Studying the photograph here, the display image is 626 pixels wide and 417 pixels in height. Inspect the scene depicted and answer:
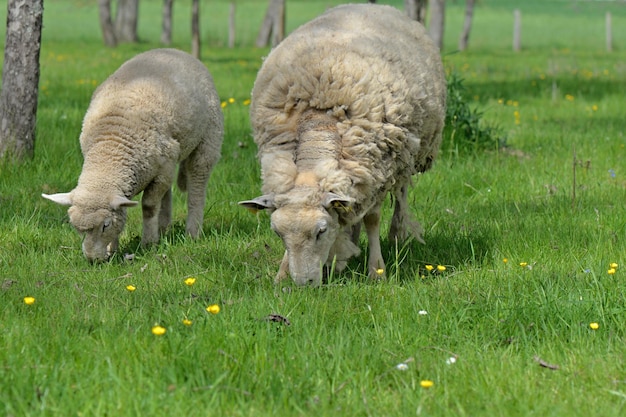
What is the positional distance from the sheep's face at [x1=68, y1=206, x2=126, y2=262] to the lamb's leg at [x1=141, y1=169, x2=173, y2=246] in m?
0.51

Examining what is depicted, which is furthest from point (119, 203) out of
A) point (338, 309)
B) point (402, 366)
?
point (402, 366)

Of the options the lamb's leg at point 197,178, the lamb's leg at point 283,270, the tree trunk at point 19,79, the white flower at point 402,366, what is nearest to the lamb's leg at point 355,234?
the lamb's leg at point 283,270

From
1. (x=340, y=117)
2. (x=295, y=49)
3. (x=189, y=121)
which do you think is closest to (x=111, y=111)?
(x=189, y=121)

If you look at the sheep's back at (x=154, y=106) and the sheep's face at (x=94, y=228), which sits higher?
the sheep's back at (x=154, y=106)

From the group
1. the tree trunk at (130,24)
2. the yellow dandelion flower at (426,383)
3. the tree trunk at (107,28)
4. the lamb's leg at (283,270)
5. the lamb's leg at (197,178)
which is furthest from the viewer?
the tree trunk at (130,24)

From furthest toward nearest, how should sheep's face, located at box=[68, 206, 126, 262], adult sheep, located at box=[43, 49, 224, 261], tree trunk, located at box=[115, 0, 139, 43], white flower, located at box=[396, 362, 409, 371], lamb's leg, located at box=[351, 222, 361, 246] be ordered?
tree trunk, located at box=[115, 0, 139, 43], lamb's leg, located at box=[351, 222, 361, 246], adult sheep, located at box=[43, 49, 224, 261], sheep's face, located at box=[68, 206, 126, 262], white flower, located at box=[396, 362, 409, 371]

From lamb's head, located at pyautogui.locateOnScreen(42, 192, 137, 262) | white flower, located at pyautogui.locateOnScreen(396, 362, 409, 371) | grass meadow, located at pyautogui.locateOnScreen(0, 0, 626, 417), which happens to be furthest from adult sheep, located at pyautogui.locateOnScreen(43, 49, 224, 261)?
white flower, located at pyautogui.locateOnScreen(396, 362, 409, 371)

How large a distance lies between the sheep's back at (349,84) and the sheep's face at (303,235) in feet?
1.84

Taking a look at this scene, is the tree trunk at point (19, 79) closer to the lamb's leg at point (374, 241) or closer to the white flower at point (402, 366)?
the lamb's leg at point (374, 241)

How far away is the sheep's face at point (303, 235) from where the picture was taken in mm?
4602

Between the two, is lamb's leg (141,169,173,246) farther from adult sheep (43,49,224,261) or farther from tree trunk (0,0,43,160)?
tree trunk (0,0,43,160)

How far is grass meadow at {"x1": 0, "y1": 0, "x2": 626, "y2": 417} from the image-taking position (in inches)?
130

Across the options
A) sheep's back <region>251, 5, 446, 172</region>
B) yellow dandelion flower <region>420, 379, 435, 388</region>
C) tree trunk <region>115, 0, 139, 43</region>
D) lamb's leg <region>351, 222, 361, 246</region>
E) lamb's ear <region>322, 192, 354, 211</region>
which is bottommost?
tree trunk <region>115, 0, 139, 43</region>

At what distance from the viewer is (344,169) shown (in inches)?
190
